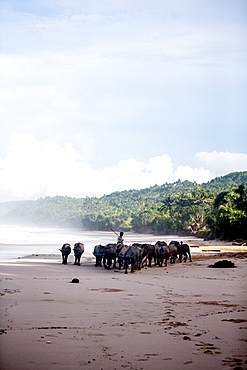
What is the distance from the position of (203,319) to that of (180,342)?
1.80 meters

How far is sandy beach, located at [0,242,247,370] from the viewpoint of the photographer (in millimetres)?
5160

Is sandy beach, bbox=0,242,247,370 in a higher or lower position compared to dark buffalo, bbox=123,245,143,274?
lower

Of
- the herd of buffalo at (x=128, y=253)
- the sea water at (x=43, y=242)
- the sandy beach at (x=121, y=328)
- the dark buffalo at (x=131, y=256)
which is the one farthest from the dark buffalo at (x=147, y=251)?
the sea water at (x=43, y=242)

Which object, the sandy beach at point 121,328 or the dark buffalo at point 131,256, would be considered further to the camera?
the dark buffalo at point 131,256

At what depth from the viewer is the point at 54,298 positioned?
9906 millimetres

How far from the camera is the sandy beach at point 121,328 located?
5.16 metres

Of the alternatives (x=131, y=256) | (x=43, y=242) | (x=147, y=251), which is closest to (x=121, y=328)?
(x=131, y=256)

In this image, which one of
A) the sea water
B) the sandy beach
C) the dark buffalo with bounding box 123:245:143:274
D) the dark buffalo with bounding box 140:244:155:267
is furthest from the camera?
the sea water

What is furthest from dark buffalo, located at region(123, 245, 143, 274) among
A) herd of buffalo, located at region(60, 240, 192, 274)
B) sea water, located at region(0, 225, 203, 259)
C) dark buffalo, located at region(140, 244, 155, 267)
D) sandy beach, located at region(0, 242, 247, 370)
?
sea water, located at region(0, 225, 203, 259)

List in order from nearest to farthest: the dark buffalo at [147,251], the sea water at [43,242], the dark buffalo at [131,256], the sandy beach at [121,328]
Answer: the sandy beach at [121,328], the dark buffalo at [131,256], the dark buffalo at [147,251], the sea water at [43,242]

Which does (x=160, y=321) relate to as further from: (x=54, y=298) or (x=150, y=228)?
(x=150, y=228)

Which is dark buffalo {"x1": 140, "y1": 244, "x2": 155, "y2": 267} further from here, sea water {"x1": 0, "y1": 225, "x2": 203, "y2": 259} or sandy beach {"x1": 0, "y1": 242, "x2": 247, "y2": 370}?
sea water {"x1": 0, "y1": 225, "x2": 203, "y2": 259}

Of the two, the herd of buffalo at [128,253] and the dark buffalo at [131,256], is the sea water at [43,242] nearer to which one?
the herd of buffalo at [128,253]

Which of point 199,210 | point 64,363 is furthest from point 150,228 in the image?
point 64,363
